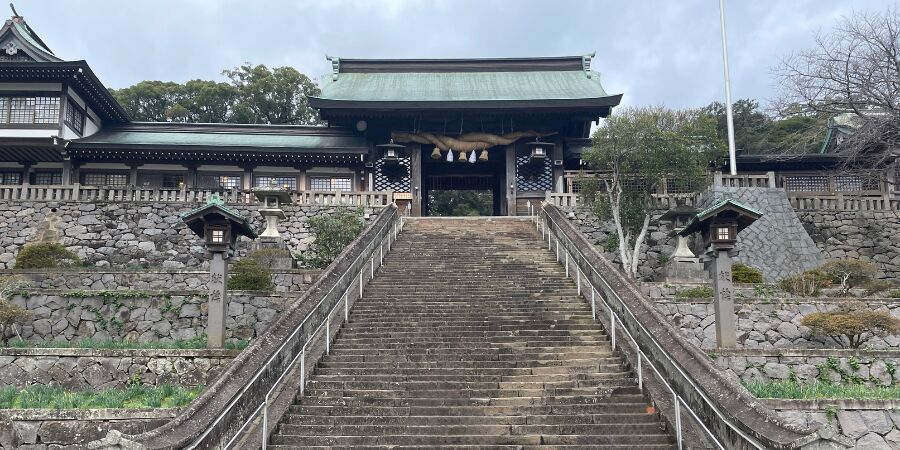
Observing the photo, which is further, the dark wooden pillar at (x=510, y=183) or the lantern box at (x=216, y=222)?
the dark wooden pillar at (x=510, y=183)

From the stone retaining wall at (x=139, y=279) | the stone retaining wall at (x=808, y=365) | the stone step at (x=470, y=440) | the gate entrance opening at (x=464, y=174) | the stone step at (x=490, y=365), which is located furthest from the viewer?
the gate entrance opening at (x=464, y=174)

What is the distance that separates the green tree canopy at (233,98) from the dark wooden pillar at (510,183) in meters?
21.4

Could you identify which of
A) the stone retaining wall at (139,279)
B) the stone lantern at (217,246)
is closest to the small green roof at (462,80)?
the stone retaining wall at (139,279)

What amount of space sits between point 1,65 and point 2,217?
617cm

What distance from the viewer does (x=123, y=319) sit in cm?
1505

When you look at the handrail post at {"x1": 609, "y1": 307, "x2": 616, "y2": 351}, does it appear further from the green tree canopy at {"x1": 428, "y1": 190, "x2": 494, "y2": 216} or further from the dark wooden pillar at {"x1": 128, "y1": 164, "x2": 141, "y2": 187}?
the green tree canopy at {"x1": 428, "y1": 190, "x2": 494, "y2": 216}

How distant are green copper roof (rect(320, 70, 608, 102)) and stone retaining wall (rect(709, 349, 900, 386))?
19057 mm

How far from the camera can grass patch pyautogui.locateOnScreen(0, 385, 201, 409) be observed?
9977mm

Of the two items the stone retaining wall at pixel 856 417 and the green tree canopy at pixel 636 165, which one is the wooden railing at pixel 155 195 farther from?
the stone retaining wall at pixel 856 417

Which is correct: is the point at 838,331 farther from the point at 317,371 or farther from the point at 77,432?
the point at 77,432

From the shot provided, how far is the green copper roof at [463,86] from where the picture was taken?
30.3 m

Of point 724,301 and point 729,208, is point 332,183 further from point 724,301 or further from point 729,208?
point 724,301

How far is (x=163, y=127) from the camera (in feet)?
99.2

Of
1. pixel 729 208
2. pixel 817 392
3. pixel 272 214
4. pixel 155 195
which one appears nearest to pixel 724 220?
pixel 729 208
